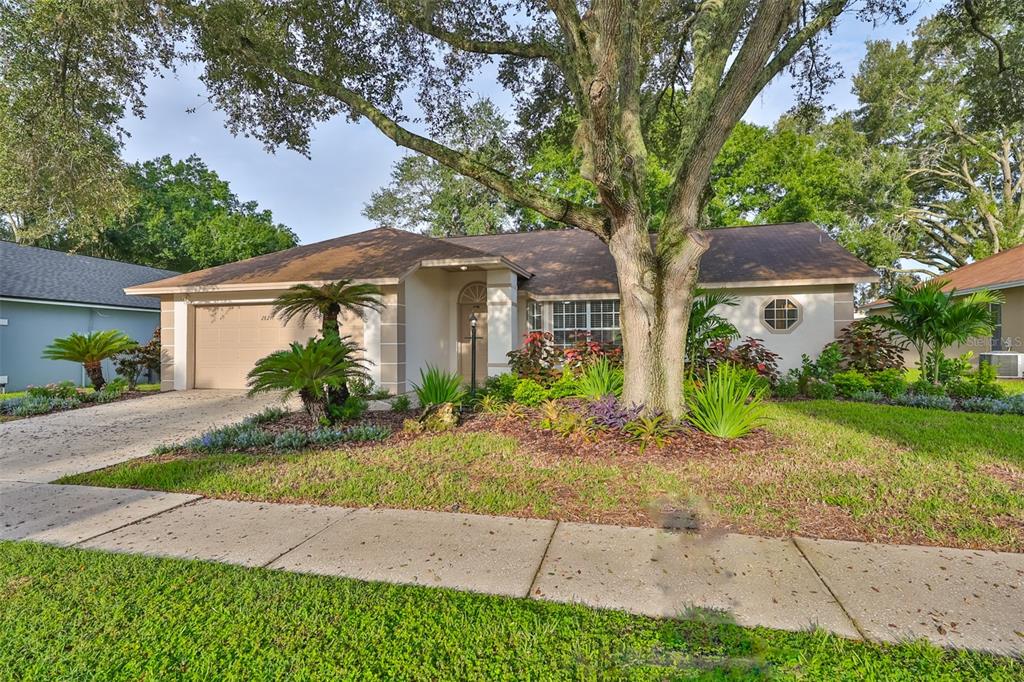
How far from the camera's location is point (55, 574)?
2.97 m

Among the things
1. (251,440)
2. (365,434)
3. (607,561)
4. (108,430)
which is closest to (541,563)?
(607,561)

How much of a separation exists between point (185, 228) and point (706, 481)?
89.9 ft

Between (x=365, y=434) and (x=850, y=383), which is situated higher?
(x=850, y=383)

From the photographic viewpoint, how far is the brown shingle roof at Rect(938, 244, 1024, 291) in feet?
46.7

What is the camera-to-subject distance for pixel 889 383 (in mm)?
9375

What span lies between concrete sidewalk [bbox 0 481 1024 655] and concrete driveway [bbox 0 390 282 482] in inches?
72.0

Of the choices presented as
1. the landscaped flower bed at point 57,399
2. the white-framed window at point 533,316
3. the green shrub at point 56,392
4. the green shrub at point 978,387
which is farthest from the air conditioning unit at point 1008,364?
the green shrub at point 56,392

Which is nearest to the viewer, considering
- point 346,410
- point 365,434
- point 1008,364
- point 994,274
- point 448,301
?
point 365,434

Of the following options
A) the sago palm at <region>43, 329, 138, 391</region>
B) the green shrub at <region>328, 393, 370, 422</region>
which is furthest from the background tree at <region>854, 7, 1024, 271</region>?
the sago palm at <region>43, 329, 138, 391</region>

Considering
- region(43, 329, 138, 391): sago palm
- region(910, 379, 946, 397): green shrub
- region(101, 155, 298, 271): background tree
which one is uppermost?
region(101, 155, 298, 271): background tree

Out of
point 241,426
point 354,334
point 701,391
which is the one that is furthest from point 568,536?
point 354,334

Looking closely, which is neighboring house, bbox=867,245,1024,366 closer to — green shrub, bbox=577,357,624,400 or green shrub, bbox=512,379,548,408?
green shrub, bbox=577,357,624,400

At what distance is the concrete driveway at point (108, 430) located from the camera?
19.1ft

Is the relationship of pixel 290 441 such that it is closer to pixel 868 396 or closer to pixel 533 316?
pixel 533 316
